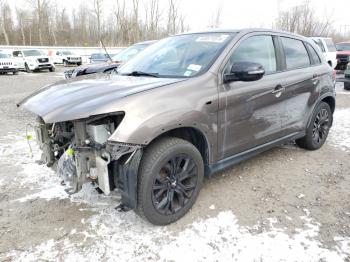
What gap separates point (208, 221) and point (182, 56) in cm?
176

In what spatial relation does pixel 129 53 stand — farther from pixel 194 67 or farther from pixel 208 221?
pixel 208 221

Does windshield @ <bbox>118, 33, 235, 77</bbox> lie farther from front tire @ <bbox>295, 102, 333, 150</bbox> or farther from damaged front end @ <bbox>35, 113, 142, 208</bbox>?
front tire @ <bbox>295, 102, 333, 150</bbox>

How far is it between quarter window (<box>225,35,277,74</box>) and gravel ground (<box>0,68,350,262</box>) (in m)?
1.39

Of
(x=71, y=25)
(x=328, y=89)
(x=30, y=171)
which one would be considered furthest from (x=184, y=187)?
(x=71, y=25)

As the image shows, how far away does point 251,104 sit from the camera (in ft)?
11.2

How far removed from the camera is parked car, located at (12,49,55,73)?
2208 cm

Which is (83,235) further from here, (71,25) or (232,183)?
(71,25)

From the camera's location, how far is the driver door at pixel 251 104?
3189 mm

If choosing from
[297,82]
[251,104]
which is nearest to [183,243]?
[251,104]

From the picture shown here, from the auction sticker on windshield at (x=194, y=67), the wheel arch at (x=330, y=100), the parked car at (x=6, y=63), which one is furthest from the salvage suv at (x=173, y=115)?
the parked car at (x=6, y=63)

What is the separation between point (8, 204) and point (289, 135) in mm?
3484

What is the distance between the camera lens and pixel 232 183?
12.5 ft

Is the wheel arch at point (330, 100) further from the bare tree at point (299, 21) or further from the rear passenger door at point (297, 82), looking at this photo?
the bare tree at point (299, 21)

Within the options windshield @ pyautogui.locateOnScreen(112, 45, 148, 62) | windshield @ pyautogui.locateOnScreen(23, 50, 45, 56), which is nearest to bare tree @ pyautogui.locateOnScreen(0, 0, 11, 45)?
windshield @ pyautogui.locateOnScreen(23, 50, 45, 56)
